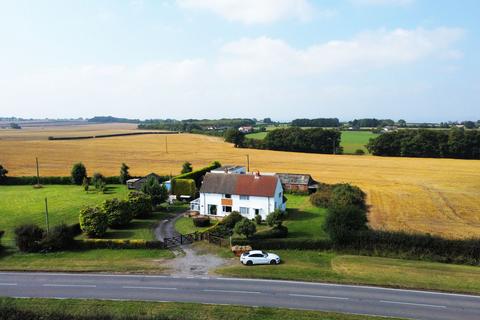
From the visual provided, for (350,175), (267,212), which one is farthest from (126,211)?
(350,175)

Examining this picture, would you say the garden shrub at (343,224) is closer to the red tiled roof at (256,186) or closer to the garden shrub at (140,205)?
the red tiled roof at (256,186)

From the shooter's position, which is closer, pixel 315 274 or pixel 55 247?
pixel 315 274

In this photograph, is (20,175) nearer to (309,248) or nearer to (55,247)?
(55,247)

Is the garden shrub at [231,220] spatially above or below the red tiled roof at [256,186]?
below

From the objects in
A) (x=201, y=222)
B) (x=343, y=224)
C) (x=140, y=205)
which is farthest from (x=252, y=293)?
(x=140, y=205)

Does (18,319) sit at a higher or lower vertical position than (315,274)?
higher

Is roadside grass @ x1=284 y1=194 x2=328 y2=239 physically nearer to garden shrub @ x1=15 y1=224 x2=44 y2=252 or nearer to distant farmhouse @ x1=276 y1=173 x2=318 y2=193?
distant farmhouse @ x1=276 y1=173 x2=318 y2=193

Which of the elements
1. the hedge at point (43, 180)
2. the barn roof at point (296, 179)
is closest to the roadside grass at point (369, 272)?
the barn roof at point (296, 179)

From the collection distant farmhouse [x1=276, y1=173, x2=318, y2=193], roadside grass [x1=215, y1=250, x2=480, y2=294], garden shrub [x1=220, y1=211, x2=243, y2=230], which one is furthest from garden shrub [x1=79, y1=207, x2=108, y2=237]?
→ distant farmhouse [x1=276, y1=173, x2=318, y2=193]

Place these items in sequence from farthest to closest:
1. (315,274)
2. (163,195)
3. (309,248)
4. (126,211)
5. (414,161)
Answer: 1. (414,161)
2. (163,195)
3. (126,211)
4. (309,248)
5. (315,274)
